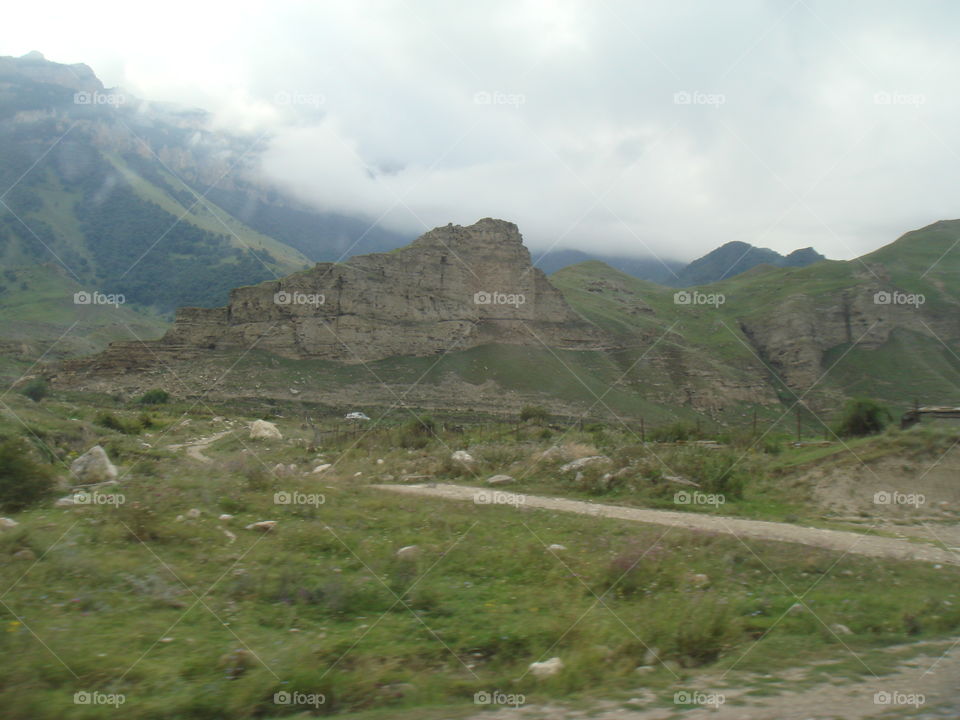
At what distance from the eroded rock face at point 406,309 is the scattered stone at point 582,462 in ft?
219

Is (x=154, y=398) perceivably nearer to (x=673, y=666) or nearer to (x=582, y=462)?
(x=582, y=462)

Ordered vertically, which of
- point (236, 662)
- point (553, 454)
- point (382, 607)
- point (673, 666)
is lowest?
point (553, 454)

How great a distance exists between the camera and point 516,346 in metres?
94.1

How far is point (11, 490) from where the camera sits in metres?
10.2

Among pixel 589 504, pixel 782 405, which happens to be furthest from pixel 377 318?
pixel 589 504

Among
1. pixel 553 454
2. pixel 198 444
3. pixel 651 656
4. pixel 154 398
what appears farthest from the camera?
pixel 154 398

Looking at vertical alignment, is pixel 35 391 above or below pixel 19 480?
above

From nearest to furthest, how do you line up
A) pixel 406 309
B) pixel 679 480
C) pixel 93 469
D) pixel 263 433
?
pixel 93 469 → pixel 679 480 → pixel 263 433 → pixel 406 309

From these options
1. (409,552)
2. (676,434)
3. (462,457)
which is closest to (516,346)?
(676,434)

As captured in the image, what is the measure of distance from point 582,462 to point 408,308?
74201 millimetres

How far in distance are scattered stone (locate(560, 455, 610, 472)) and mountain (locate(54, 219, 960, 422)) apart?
5599 cm

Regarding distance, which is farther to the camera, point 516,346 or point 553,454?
point 516,346

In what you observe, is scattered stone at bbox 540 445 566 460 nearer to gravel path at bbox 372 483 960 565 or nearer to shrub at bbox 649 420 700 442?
gravel path at bbox 372 483 960 565

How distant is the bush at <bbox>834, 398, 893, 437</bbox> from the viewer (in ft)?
90.8
